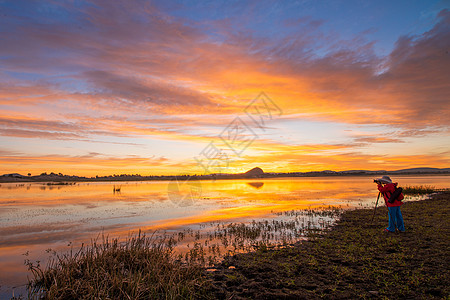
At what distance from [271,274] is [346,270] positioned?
2128mm

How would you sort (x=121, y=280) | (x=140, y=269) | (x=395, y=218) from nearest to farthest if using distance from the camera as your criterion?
(x=121, y=280) → (x=140, y=269) → (x=395, y=218)

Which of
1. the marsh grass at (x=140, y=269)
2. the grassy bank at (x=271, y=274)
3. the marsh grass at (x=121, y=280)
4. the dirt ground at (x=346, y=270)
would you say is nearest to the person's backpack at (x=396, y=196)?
the dirt ground at (x=346, y=270)

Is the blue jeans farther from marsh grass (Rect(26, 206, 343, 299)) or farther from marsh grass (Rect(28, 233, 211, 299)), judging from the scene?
marsh grass (Rect(28, 233, 211, 299))

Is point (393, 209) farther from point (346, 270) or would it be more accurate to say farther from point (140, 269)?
point (140, 269)

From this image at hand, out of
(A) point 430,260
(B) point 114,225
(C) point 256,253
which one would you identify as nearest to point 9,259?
(B) point 114,225

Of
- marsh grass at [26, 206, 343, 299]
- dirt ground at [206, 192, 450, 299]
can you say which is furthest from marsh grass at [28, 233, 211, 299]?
dirt ground at [206, 192, 450, 299]

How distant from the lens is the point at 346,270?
727cm

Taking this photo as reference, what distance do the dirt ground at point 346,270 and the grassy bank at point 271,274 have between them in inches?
0.7

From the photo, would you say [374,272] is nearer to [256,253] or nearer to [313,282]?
[313,282]

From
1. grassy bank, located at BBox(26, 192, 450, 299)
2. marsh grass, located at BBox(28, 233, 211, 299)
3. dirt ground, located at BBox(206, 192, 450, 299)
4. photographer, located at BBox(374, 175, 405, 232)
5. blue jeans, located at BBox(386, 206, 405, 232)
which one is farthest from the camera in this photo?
blue jeans, located at BBox(386, 206, 405, 232)

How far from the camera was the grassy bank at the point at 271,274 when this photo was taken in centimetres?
596

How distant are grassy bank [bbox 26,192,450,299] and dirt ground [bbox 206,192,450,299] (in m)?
0.02

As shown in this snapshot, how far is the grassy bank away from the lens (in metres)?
5.96

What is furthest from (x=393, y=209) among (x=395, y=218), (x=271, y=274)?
(x=271, y=274)
